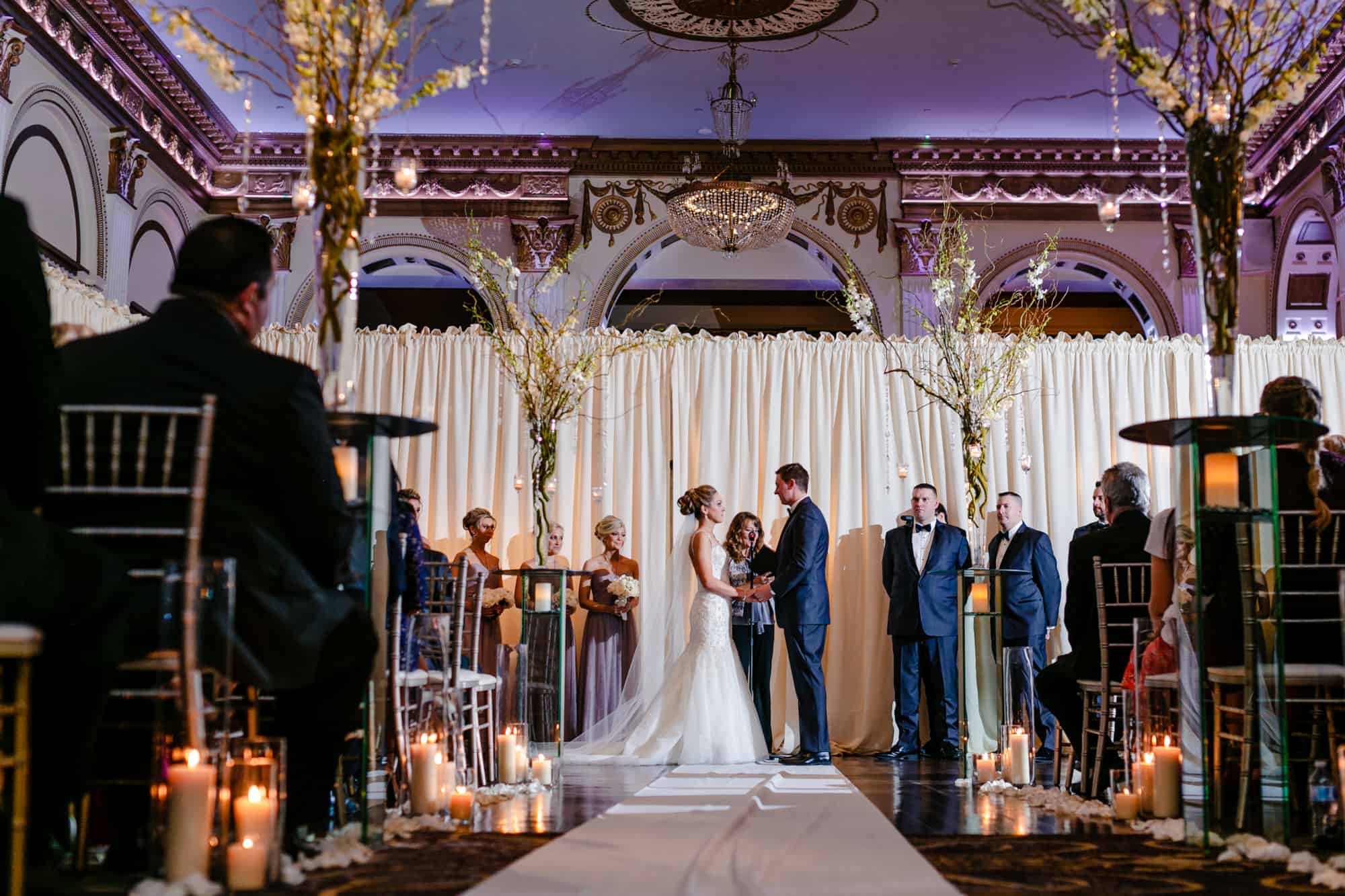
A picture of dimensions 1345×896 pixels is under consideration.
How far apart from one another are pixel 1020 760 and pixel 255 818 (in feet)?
11.7

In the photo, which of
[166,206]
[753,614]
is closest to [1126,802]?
[753,614]

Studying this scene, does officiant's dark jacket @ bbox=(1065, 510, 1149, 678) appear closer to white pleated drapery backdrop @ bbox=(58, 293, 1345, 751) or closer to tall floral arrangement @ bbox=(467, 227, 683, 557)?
tall floral arrangement @ bbox=(467, 227, 683, 557)

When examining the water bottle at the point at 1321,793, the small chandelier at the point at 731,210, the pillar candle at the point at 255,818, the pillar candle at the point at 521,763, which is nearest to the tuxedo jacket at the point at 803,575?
the pillar candle at the point at 521,763

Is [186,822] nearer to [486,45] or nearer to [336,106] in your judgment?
[336,106]

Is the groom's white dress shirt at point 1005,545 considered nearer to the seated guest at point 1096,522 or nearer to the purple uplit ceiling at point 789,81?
the seated guest at point 1096,522

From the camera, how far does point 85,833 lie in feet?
10.6

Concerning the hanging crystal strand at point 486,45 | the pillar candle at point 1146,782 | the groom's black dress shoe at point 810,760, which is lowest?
the groom's black dress shoe at point 810,760

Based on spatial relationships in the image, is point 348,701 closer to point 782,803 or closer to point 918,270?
point 782,803

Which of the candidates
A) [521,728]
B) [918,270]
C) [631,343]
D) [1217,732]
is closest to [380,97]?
[521,728]

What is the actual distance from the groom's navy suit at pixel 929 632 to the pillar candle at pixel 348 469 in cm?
496

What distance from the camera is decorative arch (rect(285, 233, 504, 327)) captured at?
1152 cm

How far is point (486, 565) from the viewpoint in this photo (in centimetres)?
→ 879

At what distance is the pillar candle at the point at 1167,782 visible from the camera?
14.2ft

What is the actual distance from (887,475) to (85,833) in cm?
663
